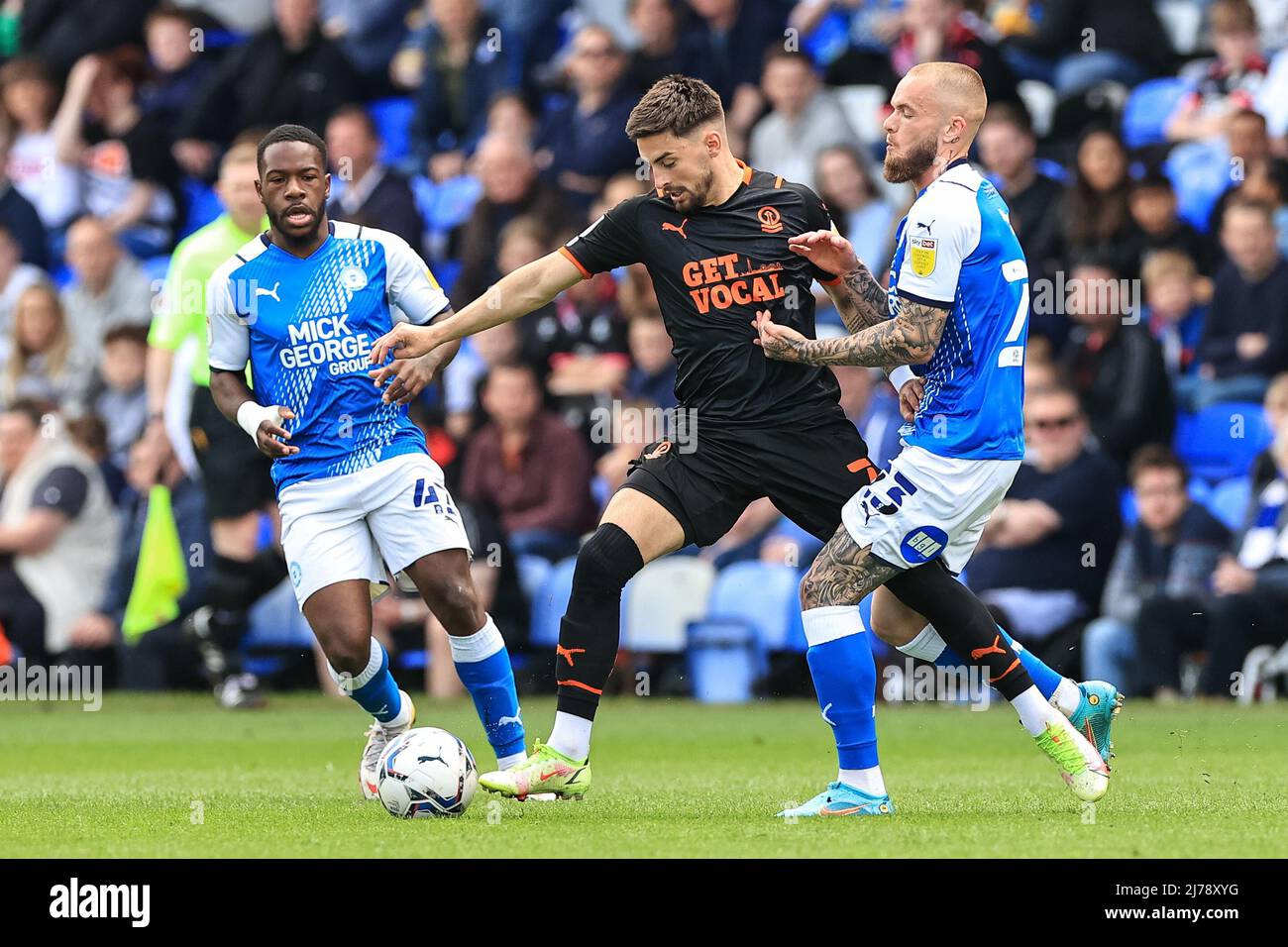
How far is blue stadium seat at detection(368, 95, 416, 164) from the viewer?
1834 cm

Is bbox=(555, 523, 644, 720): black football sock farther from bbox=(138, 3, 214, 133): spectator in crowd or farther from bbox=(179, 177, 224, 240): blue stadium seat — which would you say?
bbox=(138, 3, 214, 133): spectator in crowd

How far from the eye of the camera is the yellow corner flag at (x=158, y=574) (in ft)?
48.8

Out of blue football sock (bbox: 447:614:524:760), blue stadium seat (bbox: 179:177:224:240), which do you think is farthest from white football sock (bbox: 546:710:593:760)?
blue stadium seat (bbox: 179:177:224:240)

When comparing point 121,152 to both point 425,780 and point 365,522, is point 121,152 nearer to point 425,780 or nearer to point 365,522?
point 365,522

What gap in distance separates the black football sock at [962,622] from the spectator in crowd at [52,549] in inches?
372

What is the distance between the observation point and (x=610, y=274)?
15281 millimetres

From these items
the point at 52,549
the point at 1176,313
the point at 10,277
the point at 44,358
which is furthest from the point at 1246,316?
the point at 10,277

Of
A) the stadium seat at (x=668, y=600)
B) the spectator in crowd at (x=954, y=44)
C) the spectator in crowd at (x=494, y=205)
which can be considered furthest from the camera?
the spectator in crowd at (x=494, y=205)

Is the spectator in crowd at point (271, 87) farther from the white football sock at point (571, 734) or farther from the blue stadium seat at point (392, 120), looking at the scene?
the white football sock at point (571, 734)

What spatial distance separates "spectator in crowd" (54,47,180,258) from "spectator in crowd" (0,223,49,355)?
756 mm

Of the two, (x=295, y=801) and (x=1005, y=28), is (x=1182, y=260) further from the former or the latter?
(x=295, y=801)

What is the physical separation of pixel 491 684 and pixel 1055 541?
6.00 meters

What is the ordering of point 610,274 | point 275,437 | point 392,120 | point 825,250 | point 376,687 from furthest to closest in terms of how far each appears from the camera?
point 392,120 → point 610,274 → point 376,687 → point 275,437 → point 825,250

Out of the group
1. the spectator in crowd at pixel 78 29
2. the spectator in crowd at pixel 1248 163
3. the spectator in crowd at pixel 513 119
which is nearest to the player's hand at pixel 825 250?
Answer: the spectator in crowd at pixel 1248 163
